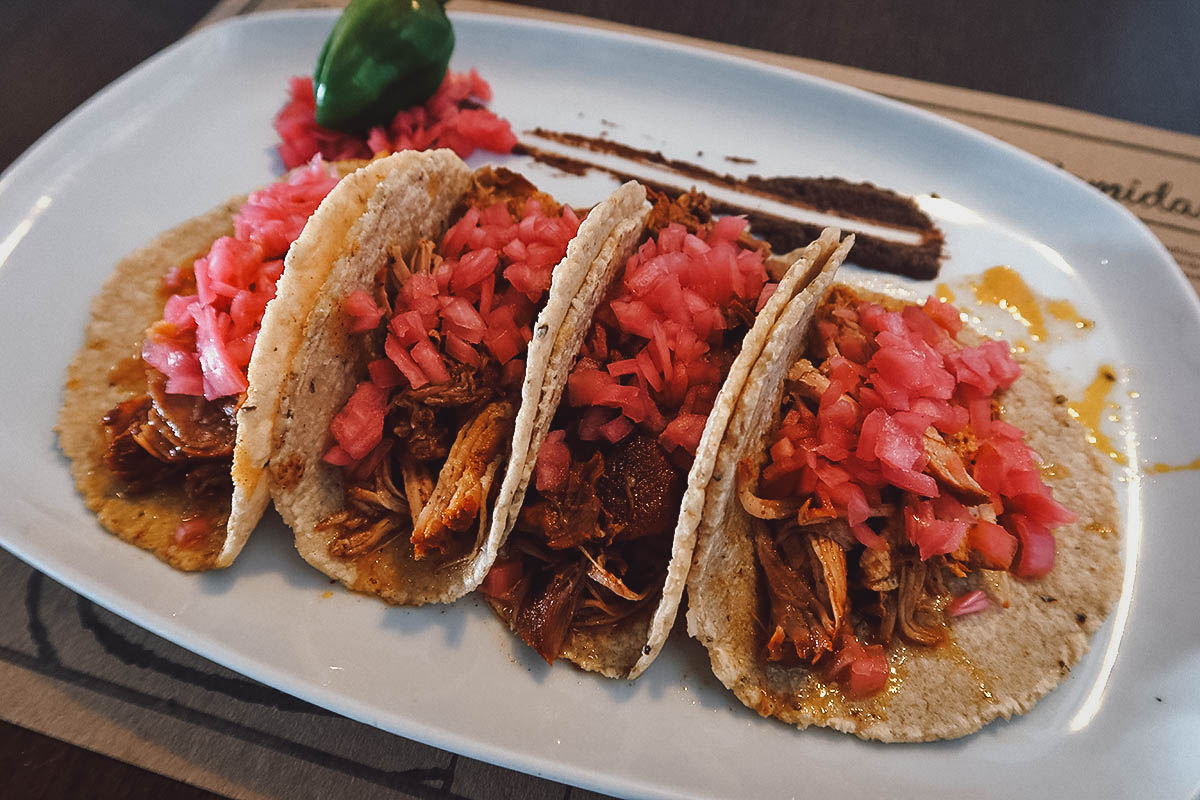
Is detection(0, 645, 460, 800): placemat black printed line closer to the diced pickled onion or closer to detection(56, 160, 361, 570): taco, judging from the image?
detection(56, 160, 361, 570): taco

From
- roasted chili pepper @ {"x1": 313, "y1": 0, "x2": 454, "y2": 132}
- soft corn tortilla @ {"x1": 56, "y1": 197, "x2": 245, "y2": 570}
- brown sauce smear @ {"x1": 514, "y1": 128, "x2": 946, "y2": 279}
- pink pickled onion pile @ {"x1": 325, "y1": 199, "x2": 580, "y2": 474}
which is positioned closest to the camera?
pink pickled onion pile @ {"x1": 325, "y1": 199, "x2": 580, "y2": 474}

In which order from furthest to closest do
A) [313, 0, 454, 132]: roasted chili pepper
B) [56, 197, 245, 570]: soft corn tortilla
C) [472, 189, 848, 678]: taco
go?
[313, 0, 454, 132]: roasted chili pepper < [56, 197, 245, 570]: soft corn tortilla < [472, 189, 848, 678]: taco

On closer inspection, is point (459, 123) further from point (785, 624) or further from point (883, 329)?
point (785, 624)

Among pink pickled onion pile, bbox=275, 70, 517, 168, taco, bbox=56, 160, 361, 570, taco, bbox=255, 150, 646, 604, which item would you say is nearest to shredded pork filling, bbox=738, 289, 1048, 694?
taco, bbox=255, 150, 646, 604

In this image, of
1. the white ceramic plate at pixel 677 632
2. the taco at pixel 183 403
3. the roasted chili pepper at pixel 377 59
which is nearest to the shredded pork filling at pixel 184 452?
the taco at pixel 183 403

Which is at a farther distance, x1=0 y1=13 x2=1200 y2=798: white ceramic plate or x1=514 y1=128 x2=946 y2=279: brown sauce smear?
x1=514 y1=128 x2=946 y2=279: brown sauce smear

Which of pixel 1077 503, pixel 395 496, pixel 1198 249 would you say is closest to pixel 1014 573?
pixel 1077 503

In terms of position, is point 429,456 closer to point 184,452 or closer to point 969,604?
point 184,452
